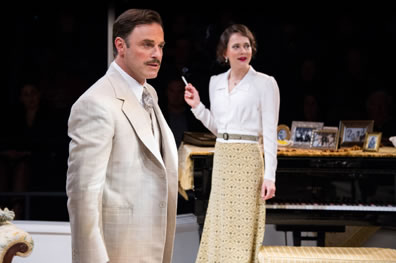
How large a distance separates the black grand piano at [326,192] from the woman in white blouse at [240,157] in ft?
0.71

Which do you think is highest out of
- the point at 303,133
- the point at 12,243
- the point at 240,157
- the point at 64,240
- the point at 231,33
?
the point at 231,33

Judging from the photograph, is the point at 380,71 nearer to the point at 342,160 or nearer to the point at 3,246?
the point at 342,160

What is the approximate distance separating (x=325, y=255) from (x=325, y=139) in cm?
107

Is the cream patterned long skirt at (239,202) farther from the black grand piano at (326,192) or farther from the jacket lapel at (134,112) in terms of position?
the jacket lapel at (134,112)

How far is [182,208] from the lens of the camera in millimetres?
5109

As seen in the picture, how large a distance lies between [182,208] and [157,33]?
3.35m

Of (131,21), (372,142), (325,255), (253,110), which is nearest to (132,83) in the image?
(131,21)

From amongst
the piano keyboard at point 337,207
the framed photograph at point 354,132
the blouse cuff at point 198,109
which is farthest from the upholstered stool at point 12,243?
the framed photograph at point 354,132

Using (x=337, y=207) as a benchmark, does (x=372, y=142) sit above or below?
above

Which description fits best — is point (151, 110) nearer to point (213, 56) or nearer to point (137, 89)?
point (137, 89)

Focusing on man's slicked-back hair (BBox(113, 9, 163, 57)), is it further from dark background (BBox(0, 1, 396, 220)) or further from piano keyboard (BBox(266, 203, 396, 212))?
dark background (BBox(0, 1, 396, 220))

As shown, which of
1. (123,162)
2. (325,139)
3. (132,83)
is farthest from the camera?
(325,139)

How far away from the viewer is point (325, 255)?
3412 mm

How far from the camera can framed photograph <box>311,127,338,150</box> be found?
420 cm
